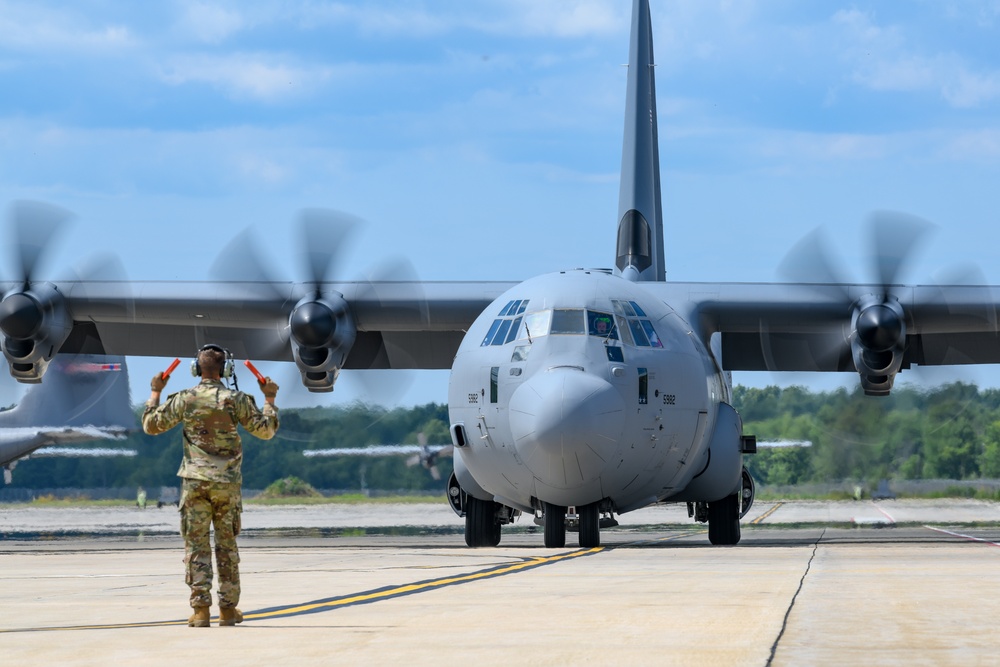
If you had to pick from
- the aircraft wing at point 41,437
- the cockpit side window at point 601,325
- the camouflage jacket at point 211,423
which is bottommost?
the camouflage jacket at point 211,423

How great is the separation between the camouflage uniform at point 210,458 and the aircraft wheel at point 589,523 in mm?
8298

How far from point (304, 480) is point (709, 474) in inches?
1373

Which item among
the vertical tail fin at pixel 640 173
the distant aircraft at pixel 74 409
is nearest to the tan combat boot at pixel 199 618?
the vertical tail fin at pixel 640 173

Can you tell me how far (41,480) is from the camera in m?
55.4

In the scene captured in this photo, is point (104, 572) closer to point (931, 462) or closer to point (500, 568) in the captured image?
point (500, 568)

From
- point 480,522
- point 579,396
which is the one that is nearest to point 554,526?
point 579,396

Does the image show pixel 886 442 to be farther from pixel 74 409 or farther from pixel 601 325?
pixel 601 325

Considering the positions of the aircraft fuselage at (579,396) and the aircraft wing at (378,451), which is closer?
the aircraft fuselage at (579,396)

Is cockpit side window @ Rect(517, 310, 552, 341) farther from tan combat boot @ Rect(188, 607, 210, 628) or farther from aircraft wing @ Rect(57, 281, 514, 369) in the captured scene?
tan combat boot @ Rect(188, 607, 210, 628)

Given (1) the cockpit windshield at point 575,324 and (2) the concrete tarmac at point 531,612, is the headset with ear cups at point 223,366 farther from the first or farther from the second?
(1) the cockpit windshield at point 575,324

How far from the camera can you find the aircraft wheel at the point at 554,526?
15758 mm

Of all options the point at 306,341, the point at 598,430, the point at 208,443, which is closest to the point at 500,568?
the point at 598,430

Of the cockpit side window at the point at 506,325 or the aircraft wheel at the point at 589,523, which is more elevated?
the cockpit side window at the point at 506,325

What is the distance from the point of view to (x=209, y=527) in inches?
297
